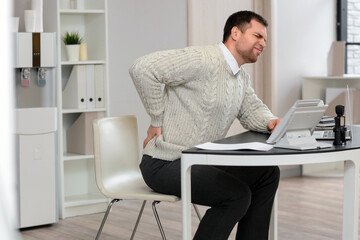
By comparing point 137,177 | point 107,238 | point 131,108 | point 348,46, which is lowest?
point 107,238

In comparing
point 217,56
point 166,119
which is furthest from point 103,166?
point 217,56

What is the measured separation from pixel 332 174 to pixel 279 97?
85 cm

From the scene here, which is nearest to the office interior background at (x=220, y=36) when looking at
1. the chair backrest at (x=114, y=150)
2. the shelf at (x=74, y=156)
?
the shelf at (x=74, y=156)

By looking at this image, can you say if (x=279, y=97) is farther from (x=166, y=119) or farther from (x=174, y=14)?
(x=166, y=119)

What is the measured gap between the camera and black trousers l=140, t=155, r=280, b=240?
2.12 meters

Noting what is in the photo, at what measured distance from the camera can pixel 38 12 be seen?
3.58 metres

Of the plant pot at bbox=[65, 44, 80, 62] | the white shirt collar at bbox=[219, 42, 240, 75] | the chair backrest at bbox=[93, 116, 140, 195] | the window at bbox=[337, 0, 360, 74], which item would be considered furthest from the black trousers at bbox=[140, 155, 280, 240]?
the window at bbox=[337, 0, 360, 74]

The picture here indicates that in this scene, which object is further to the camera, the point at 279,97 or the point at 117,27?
the point at 279,97

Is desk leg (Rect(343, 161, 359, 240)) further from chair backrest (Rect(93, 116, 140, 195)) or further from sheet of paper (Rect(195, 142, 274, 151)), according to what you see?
chair backrest (Rect(93, 116, 140, 195))

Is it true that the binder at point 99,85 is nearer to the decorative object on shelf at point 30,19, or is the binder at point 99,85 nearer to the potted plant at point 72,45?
the potted plant at point 72,45

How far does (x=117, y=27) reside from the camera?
4262 millimetres

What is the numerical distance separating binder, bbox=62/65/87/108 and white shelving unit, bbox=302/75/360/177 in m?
2.35

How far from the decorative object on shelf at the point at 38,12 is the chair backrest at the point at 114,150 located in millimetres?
1151

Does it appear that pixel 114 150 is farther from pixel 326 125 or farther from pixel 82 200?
pixel 82 200
